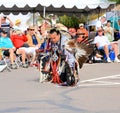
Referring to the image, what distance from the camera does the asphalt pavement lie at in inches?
340

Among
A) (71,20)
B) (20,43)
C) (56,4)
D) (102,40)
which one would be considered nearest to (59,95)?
(20,43)

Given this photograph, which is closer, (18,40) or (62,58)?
(62,58)

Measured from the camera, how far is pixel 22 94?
10508 mm

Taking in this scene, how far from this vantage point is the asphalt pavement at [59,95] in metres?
8.63

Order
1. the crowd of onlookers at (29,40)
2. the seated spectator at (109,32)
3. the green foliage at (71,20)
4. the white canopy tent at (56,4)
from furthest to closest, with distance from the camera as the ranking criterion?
the green foliage at (71,20)
the white canopy tent at (56,4)
the seated spectator at (109,32)
the crowd of onlookers at (29,40)

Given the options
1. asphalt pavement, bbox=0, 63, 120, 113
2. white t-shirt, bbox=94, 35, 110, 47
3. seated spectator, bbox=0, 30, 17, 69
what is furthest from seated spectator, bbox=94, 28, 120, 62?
asphalt pavement, bbox=0, 63, 120, 113

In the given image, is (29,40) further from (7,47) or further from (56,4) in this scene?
(56,4)

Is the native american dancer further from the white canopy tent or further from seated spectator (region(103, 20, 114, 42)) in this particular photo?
the white canopy tent

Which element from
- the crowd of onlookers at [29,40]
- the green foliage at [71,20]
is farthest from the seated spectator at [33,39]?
the green foliage at [71,20]

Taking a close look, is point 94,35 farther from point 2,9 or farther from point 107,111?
point 107,111

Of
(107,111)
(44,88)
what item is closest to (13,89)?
(44,88)

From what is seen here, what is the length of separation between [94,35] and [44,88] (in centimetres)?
1057

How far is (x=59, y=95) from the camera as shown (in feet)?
34.1

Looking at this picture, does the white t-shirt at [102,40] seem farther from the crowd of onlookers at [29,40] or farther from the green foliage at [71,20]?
the green foliage at [71,20]
